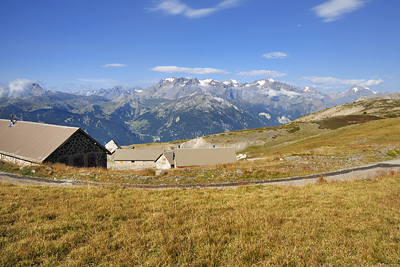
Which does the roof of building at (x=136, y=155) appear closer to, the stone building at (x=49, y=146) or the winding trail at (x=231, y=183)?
the stone building at (x=49, y=146)

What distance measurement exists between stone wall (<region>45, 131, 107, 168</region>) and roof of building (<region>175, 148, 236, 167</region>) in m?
30.4

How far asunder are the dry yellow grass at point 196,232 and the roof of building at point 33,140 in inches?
823

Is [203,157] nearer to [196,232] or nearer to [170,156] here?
[170,156]

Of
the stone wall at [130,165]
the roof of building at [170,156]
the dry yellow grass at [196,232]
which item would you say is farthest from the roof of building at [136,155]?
the dry yellow grass at [196,232]

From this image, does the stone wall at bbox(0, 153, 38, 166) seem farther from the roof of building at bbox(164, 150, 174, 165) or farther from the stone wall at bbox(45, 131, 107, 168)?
the roof of building at bbox(164, 150, 174, 165)

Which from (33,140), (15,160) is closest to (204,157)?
(33,140)

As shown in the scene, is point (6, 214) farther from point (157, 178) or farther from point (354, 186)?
point (354, 186)

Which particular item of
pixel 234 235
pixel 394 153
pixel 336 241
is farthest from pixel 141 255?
pixel 394 153

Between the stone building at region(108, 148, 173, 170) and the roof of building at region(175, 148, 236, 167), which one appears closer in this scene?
the roof of building at region(175, 148, 236, 167)

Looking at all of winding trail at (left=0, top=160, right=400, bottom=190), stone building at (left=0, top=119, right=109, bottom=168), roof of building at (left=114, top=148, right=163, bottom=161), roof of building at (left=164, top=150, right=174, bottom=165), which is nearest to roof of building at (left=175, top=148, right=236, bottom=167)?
roof of building at (left=164, top=150, right=174, bottom=165)

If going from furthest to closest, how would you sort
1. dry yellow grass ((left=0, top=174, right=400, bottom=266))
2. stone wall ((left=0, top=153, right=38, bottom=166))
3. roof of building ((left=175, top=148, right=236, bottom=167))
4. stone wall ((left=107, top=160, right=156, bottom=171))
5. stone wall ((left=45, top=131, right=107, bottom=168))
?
1. stone wall ((left=107, top=160, right=156, bottom=171))
2. roof of building ((left=175, top=148, right=236, bottom=167))
3. stone wall ((left=45, top=131, right=107, bottom=168))
4. stone wall ((left=0, top=153, right=38, bottom=166))
5. dry yellow grass ((left=0, top=174, right=400, bottom=266))

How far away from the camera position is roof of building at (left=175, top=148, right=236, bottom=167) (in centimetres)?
6644

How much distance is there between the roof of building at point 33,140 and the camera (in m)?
31.7

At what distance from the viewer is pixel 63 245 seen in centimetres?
742
